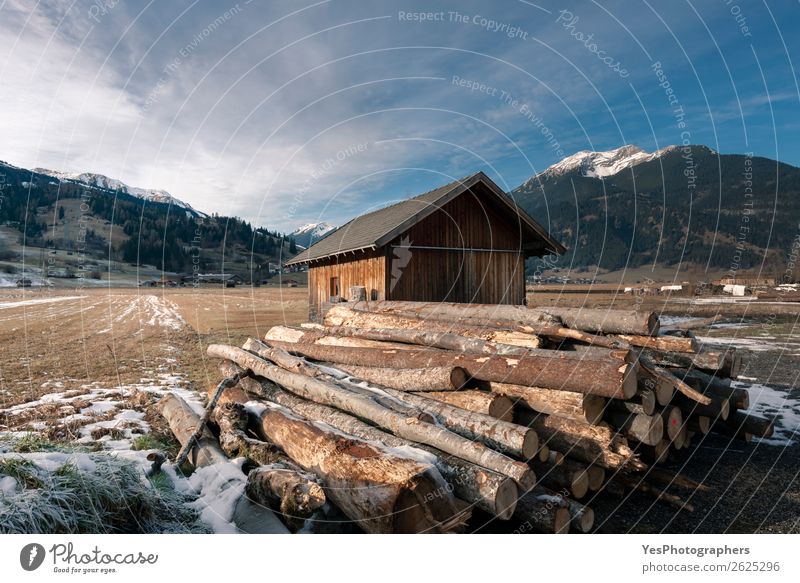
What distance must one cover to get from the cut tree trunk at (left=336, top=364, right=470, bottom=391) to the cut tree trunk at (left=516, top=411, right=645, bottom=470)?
1330 mm

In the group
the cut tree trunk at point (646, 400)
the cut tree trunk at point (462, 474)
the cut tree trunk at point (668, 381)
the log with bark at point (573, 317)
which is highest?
the log with bark at point (573, 317)

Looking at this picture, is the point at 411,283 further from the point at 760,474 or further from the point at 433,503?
the point at 433,503

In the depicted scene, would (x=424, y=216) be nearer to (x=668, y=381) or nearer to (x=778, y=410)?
(x=668, y=381)

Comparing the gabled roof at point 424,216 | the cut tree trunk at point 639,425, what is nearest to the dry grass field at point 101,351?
the gabled roof at point 424,216

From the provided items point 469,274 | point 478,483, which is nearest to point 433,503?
point 478,483

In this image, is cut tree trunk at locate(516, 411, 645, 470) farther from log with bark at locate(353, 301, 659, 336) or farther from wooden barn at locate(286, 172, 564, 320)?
wooden barn at locate(286, 172, 564, 320)

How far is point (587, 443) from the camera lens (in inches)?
214

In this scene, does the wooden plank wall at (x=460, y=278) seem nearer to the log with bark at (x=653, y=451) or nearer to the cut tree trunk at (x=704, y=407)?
the cut tree trunk at (x=704, y=407)

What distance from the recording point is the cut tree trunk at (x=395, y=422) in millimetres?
4270

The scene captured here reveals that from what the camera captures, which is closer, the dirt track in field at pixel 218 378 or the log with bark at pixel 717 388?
the dirt track in field at pixel 218 378

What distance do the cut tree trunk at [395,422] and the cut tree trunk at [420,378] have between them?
2.84 ft

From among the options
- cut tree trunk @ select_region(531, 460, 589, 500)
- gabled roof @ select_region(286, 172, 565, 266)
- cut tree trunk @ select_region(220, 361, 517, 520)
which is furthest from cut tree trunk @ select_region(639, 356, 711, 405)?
gabled roof @ select_region(286, 172, 565, 266)
